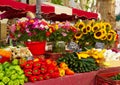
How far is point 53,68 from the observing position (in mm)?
3248

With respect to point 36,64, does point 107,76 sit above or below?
below

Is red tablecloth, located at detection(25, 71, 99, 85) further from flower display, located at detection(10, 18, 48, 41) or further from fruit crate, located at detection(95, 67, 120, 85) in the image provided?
flower display, located at detection(10, 18, 48, 41)

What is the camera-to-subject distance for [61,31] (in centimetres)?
397

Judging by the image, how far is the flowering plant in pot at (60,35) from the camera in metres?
3.94

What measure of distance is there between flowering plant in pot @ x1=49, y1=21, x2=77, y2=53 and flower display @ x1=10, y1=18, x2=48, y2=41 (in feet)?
0.78

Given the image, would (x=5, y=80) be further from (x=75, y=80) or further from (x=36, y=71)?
(x=75, y=80)

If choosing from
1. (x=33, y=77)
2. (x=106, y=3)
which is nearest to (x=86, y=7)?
(x=106, y=3)

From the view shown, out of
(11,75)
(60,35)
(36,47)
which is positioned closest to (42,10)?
(60,35)

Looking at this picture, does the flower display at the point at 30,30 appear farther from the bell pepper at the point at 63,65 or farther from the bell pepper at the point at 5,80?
the bell pepper at the point at 5,80

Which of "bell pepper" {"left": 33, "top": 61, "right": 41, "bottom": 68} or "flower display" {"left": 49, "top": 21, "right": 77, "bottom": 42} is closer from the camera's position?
"bell pepper" {"left": 33, "top": 61, "right": 41, "bottom": 68}

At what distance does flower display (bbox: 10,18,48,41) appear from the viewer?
3581 mm

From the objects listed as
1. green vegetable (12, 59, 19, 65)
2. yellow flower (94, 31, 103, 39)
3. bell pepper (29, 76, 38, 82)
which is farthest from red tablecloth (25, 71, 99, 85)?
yellow flower (94, 31, 103, 39)

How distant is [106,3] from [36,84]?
23.3 feet

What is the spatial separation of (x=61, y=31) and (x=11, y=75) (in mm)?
1297
